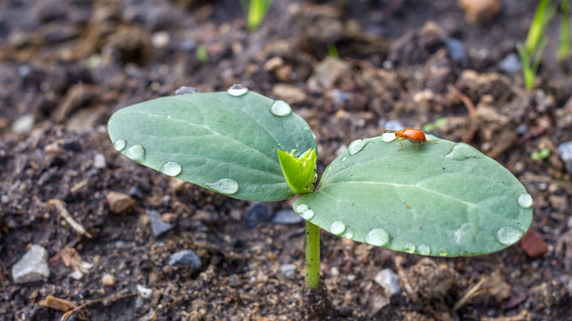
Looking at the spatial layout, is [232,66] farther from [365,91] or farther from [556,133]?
[556,133]

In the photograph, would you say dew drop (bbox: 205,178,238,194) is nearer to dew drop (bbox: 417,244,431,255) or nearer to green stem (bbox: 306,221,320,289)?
green stem (bbox: 306,221,320,289)

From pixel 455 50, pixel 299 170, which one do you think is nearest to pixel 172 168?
pixel 299 170

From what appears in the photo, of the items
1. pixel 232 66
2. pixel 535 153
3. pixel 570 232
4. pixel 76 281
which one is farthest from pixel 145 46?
pixel 570 232

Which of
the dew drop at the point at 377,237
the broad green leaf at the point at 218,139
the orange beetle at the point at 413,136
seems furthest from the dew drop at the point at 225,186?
the orange beetle at the point at 413,136

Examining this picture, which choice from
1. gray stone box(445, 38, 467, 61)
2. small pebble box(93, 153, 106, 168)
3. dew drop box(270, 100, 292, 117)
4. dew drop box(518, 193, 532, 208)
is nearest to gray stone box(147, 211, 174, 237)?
small pebble box(93, 153, 106, 168)

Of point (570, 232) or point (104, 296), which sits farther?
point (570, 232)

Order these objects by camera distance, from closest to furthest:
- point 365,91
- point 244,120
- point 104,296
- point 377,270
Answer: point 244,120 → point 104,296 → point 377,270 → point 365,91
